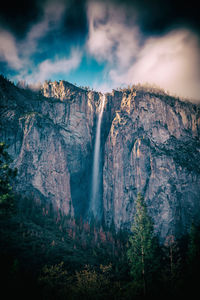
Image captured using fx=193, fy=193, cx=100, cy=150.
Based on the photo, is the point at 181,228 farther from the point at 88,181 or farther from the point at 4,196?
the point at 4,196

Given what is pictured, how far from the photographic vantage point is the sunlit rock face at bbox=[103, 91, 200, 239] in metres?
86.9

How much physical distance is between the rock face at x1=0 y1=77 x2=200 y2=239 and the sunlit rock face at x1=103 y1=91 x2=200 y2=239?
0.41m

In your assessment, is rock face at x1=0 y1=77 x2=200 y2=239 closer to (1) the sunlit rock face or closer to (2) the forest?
(1) the sunlit rock face

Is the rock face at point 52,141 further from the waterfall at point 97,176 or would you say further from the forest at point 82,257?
the forest at point 82,257

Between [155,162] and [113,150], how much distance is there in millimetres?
23270

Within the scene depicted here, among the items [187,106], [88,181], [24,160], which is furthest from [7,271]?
[187,106]

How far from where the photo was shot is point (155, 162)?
9356cm

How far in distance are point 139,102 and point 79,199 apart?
61633 millimetres

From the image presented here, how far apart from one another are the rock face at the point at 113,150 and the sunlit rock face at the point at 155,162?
41cm

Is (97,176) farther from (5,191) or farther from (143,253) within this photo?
(5,191)

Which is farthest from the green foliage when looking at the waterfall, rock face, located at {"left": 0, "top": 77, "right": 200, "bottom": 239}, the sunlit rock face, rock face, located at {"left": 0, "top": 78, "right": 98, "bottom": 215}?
the waterfall

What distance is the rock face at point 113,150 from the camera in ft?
288

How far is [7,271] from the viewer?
1808 centimetres

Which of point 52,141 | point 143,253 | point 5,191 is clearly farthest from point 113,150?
point 5,191
